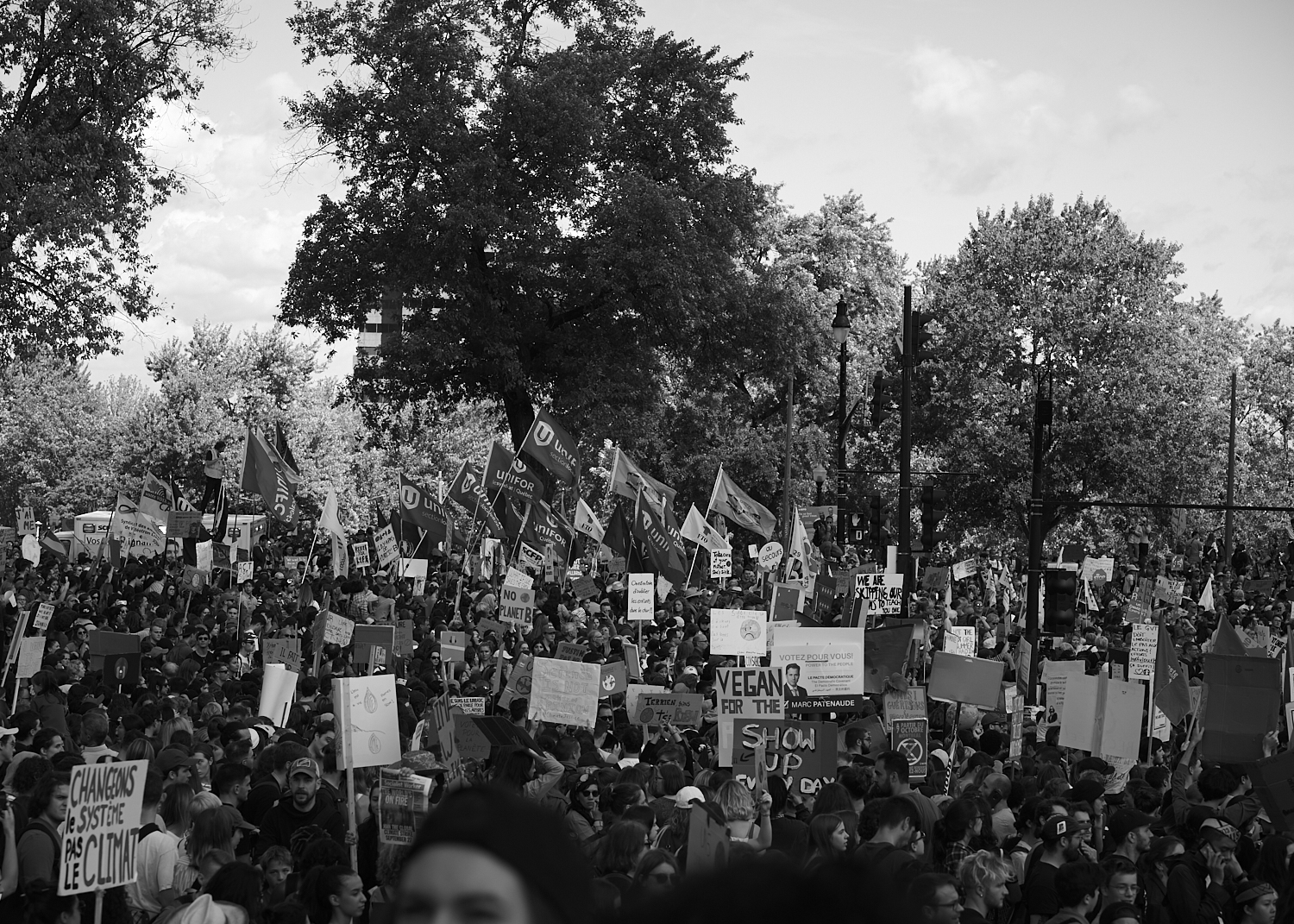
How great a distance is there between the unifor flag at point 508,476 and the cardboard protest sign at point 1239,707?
15.9 meters

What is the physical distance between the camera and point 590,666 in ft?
38.8

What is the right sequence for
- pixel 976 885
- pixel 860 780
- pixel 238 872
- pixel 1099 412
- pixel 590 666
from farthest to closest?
pixel 1099 412 < pixel 590 666 < pixel 860 780 < pixel 976 885 < pixel 238 872

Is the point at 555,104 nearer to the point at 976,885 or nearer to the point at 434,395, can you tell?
the point at 434,395

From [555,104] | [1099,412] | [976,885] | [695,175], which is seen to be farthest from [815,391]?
[976,885]

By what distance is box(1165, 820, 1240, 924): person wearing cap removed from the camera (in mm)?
7109

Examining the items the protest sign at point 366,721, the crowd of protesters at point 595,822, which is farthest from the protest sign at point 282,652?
the protest sign at point 366,721

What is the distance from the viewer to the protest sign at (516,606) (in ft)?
66.4

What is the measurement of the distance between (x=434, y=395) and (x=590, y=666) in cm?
2470

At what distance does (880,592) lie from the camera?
73.6ft

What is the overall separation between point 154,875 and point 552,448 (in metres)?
19.9

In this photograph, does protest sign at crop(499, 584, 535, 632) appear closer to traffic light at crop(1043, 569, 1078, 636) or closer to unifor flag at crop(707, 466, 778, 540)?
traffic light at crop(1043, 569, 1078, 636)

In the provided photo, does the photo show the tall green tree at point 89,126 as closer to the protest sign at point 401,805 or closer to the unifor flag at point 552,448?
the unifor flag at point 552,448

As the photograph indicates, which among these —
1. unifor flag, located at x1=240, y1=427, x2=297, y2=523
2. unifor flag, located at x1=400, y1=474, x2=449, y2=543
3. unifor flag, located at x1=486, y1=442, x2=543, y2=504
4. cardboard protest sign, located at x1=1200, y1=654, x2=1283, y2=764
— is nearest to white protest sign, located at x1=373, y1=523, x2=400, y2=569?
unifor flag, located at x1=486, y1=442, x2=543, y2=504

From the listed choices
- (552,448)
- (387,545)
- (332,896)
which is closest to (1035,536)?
(552,448)
